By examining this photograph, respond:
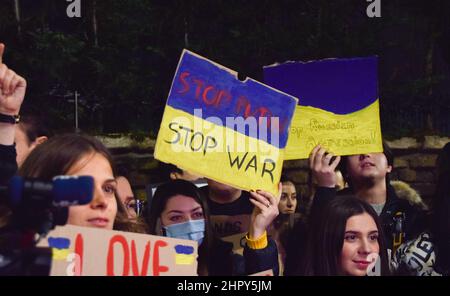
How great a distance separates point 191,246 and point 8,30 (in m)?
3.94

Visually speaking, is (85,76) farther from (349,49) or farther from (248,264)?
(248,264)

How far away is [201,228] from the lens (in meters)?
3.64

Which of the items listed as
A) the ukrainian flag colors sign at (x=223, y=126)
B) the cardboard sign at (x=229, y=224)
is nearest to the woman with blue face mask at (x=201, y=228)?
the ukrainian flag colors sign at (x=223, y=126)

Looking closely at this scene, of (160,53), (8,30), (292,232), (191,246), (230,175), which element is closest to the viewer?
(191,246)

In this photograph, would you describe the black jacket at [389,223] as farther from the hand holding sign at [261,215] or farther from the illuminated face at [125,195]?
the illuminated face at [125,195]

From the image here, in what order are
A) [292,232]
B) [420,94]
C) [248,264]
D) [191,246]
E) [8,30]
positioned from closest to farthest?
[191,246] → [248,264] → [292,232] → [8,30] → [420,94]

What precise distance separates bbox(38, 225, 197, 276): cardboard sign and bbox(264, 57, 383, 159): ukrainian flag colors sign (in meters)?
1.28

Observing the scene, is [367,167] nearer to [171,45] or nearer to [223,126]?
[223,126]

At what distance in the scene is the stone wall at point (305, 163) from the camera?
6.34m

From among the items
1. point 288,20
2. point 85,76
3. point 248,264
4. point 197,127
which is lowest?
point 248,264

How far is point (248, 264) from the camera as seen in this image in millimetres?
3434

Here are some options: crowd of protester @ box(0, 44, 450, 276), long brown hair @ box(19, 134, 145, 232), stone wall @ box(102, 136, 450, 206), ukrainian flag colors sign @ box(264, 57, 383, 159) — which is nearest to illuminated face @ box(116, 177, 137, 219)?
crowd of protester @ box(0, 44, 450, 276)

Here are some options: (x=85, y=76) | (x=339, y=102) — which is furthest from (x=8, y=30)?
(x=339, y=102)

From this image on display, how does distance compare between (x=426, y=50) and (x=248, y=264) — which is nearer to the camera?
(x=248, y=264)
